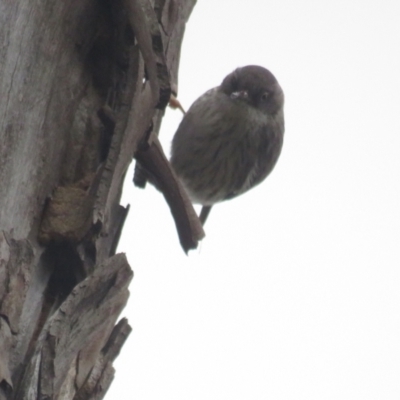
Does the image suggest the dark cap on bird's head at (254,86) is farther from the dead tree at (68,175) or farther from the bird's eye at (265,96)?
the dead tree at (68,175)

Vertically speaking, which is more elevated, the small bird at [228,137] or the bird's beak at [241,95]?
the bird's beak at [241,95]

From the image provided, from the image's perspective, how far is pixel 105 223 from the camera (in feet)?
6.29

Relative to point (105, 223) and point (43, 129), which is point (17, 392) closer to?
point (105, 223)

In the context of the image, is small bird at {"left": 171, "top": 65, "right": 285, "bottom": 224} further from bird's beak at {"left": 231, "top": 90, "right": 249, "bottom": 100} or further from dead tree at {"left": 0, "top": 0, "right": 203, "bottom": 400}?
dead tree at {"left": 0, "top": 0, "right": 203, "bottom": 400}

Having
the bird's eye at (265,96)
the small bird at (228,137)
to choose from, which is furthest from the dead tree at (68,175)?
the bird's eye at (265,96)

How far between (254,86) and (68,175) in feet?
8.79

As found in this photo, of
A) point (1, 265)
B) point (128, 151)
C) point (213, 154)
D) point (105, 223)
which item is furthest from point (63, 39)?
point (213, 154)

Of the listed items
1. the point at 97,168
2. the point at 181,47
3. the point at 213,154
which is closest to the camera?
the point at 97,168

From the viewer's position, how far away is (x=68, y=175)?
198cm

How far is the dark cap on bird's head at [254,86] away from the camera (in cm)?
453

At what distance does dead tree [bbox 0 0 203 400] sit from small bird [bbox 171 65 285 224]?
2319mm

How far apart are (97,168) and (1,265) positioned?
426 mm

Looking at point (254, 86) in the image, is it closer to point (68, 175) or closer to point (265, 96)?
point (265, 96)

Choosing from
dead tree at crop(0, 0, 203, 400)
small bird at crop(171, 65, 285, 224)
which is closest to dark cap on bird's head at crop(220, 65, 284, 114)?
small bird at crop(171, 65, 285, 224)
